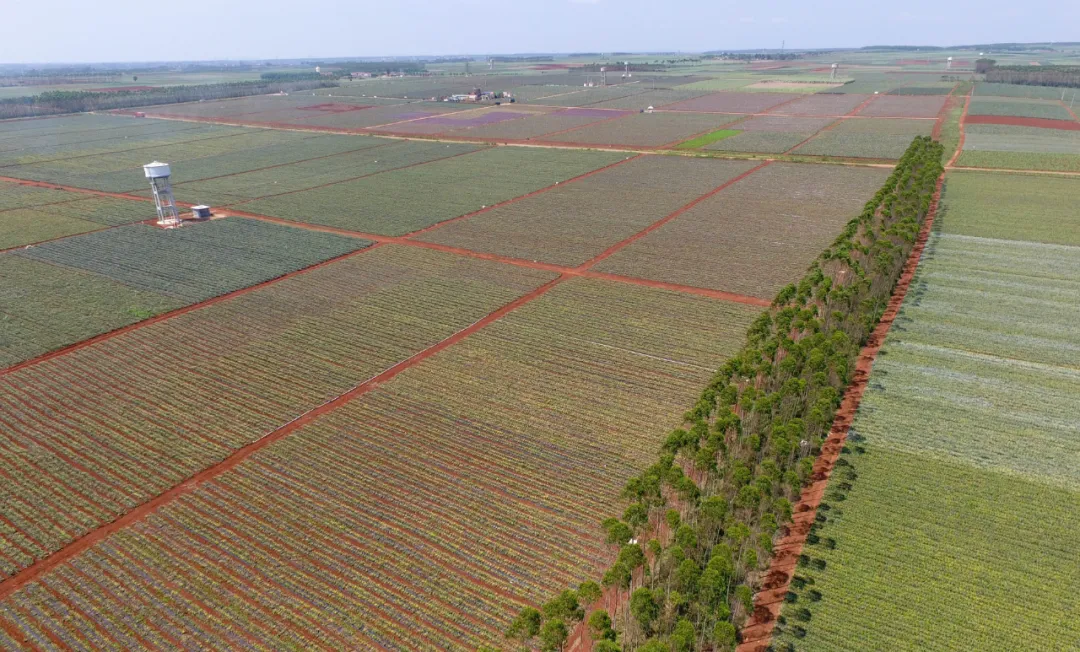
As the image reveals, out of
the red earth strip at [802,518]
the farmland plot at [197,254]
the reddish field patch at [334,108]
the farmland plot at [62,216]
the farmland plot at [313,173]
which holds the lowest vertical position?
the red earth strip at [802,518]

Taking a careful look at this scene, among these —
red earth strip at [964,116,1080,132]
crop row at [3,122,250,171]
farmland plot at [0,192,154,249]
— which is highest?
crop row at [3,122,250,171]

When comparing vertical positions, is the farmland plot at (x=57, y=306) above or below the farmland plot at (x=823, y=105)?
below

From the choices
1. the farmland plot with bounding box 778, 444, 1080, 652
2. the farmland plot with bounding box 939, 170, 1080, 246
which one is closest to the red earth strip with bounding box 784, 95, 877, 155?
the farmland plot with bounding box 939, 170, 1080, 246

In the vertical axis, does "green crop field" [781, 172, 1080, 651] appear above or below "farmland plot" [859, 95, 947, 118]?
below

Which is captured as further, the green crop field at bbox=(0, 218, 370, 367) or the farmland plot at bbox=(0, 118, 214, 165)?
the farmland plot at bbox=(0, 118, 214, 165)

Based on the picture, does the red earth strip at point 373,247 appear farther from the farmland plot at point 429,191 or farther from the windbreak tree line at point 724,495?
the windbreak tree line at point 724,495

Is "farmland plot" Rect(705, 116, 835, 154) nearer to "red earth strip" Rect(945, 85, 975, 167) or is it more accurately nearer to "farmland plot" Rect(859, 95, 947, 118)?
"farmland plot" Rect(859, 95, 947, 118)

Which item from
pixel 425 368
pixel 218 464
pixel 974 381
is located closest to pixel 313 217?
pixel 425 368

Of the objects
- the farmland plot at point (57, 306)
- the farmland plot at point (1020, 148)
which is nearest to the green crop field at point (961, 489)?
the farmland plot at point (57, 306)
